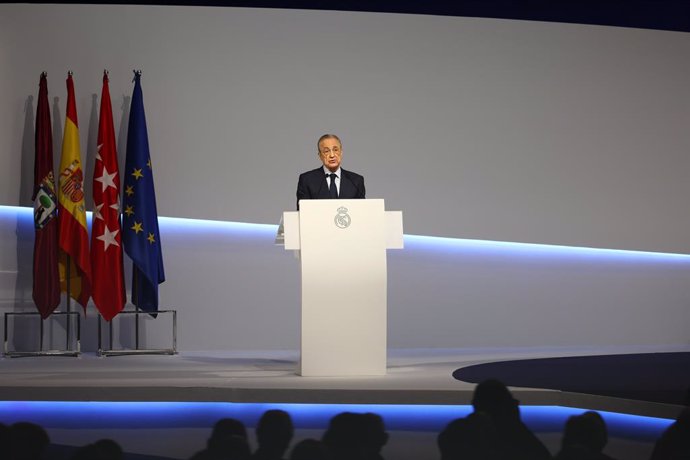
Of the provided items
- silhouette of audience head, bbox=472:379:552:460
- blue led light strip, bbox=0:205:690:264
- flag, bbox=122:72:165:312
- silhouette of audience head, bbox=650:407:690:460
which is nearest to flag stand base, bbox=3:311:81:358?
flag, bbox=122:72:165:312

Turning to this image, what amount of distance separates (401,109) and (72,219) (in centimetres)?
275

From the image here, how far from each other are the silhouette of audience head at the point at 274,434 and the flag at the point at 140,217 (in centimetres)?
415

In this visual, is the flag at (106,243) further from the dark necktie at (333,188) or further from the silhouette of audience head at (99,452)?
the silhouette of audience head at (99,452)

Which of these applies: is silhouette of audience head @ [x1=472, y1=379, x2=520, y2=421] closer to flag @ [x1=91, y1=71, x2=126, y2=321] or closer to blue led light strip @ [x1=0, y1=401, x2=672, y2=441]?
blue led light strip @ [x1=0, y1=401, x2=672, y2=441]

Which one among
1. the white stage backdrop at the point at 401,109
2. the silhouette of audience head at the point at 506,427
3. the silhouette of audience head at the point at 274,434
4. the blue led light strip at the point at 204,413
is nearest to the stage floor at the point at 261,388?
the blue led light strip at the point at 204,413

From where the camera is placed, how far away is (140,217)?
21.8ft

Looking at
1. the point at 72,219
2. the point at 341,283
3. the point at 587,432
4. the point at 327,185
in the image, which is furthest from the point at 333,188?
the point at 587,432

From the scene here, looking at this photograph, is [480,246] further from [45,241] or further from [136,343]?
[45,241]

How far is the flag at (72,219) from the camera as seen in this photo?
648cm

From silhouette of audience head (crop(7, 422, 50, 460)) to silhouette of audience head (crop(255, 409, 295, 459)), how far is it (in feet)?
1.88

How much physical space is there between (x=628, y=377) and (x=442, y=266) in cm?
330

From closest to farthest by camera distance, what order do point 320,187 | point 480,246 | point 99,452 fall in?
point 99,452
point 320,187
point 480,246

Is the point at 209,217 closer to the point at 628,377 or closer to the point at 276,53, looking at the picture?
the point at 276,53

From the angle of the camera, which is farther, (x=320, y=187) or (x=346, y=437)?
(x=320, y=187)
